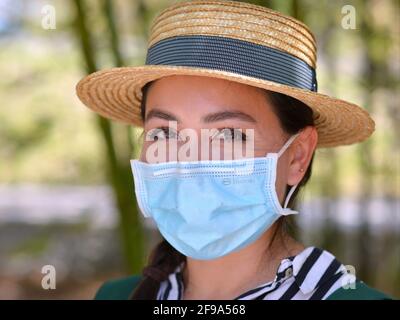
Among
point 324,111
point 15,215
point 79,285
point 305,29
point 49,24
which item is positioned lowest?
point 79,285

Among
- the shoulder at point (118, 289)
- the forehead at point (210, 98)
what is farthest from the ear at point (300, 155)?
the shoulder at point (118, 289)

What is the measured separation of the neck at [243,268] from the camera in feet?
6.19

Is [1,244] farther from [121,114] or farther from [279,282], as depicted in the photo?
[279,282]

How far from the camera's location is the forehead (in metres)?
1.80

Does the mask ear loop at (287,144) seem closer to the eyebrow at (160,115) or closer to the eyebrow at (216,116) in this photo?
the eyebrow at (216,116)

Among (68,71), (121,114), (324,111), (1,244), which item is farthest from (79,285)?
(324,111)

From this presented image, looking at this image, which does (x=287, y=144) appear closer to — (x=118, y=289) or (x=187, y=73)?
(x=187, y=73)

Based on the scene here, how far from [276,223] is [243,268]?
0.51 feet

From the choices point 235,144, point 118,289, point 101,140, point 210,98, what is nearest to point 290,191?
point 235,144

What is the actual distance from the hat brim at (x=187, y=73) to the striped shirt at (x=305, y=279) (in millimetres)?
379

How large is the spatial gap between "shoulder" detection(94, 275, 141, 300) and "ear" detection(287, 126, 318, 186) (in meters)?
0.55

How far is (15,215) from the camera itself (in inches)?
363
